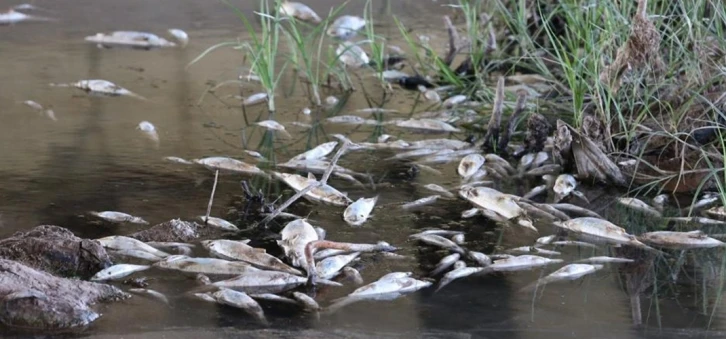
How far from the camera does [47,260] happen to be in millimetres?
3070

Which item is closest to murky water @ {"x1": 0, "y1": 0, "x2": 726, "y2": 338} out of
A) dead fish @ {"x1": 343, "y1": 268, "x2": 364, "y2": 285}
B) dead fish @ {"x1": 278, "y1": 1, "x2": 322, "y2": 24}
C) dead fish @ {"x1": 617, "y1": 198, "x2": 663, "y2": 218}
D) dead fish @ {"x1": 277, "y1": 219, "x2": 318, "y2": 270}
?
dead fish @ {"x1": 343, "y1": 268, "x2": 364, "y2": 285}

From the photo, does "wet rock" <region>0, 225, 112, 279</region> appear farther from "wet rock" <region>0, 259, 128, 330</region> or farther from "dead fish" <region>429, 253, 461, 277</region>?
"dead fish" <region>429, 253, 461, 277</region>

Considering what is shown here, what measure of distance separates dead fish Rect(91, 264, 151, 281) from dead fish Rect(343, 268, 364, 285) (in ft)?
1.85

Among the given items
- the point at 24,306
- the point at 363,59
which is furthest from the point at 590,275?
the point at 363,59

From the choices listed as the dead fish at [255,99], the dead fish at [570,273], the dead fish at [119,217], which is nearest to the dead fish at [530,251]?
the dead fish at [570,273]

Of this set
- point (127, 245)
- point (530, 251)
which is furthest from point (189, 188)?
point (530, 251)

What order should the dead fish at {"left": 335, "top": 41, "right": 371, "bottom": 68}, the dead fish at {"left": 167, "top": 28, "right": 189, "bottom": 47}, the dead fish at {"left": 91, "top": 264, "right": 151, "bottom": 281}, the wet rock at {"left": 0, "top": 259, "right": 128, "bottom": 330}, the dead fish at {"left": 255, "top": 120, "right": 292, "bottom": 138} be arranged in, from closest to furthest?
the wet rock at {"left": 0, "top": 259, "right": 128, "bottom": 330}
the dead fish at {"left": 91, "top": 264, "right": 151, "bottom": 281}
the dead fish at {"left": 255, "top": 120, "right": 292, "bottom": 138}
the dead fish at {"left": 335, "top": 41, "right": 371, "bottom": 68}
the dead fish at {"left": 167, "top": 28, "right": 189, "bottom": 47}

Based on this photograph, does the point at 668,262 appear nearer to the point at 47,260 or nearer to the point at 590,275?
the point at 590,275

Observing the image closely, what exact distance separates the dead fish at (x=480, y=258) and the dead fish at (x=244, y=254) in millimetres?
543

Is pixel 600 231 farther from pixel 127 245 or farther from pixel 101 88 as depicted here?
pixel 101 88

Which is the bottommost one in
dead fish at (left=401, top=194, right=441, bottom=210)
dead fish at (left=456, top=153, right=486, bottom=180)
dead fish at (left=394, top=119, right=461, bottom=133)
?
dead fish at (left=394, top=119, right=461, bottom=133)

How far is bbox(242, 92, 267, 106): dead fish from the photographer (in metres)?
5.47

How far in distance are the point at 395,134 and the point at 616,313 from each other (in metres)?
2.19

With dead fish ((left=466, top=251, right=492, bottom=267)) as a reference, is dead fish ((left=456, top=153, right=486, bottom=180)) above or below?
below
